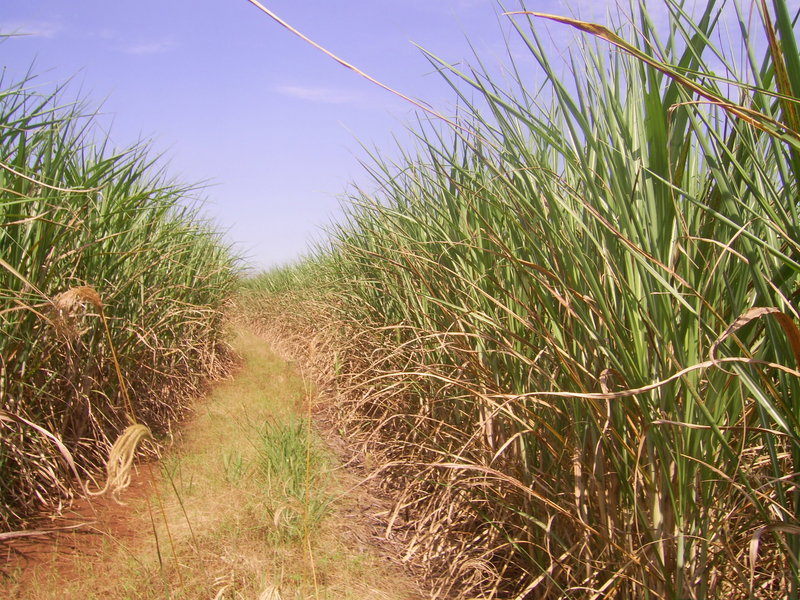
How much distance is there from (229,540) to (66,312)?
1.29 metres

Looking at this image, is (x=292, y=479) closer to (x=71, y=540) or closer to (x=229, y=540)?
(x=229, y=540)

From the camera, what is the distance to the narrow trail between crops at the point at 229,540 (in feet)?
6.86

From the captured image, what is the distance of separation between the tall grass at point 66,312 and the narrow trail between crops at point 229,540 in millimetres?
293

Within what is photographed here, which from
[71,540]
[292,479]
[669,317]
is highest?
[669,317]

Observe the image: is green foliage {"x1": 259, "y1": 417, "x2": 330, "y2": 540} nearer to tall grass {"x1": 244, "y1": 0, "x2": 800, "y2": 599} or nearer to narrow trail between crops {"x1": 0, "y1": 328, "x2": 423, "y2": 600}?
narrow trail between crops {"x1": 0, "y1": 328, "x2": 423, "y2": 600}

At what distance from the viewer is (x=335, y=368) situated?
482 centimetres

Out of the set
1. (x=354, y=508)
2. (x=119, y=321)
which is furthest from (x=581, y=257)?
(x=119, y=321)

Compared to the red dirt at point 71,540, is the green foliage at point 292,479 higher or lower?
lower

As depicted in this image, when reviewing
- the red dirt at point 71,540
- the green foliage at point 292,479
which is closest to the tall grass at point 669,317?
the green foliage at point 292,479

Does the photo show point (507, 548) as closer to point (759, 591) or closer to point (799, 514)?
point (759, 591)

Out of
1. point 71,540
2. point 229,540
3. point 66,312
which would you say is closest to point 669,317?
point 66,312

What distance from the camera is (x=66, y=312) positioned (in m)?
1.49

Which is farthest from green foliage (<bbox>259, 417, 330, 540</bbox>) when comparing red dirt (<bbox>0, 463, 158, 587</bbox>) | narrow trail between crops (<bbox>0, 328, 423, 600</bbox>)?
red dirt (<bbox>0, 463, 158, 587</bbox>)

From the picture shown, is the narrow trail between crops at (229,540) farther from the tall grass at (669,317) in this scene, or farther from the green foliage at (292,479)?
the tall grass at (669,317)
